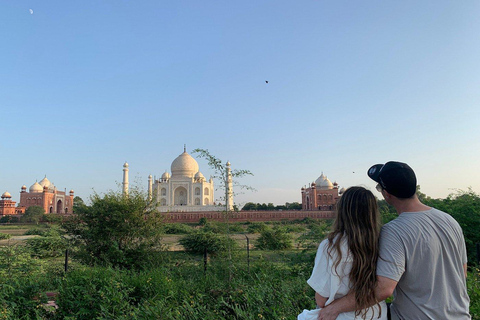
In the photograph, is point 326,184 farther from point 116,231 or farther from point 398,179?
point 398,179

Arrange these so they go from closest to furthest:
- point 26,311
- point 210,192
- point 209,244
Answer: point 26,311 < point 209,244 < point 210,192

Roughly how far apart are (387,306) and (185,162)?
42.1 meters

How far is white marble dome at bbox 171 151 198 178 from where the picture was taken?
141ft

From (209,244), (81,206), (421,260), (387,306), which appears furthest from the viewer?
(209,244)

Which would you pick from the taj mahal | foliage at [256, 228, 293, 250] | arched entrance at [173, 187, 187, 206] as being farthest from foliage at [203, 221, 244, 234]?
arched entrance at [173, 187, 187, 206]

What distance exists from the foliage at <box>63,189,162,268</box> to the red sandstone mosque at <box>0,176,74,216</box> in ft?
119

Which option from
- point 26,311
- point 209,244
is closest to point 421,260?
point 26,311

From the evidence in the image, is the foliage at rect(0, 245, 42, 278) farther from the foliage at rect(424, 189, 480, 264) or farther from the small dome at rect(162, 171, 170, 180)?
the small dome at rect(162, 171, 170, 180)

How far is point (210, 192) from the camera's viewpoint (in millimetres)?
41906

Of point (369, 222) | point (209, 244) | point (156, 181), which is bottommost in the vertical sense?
point (209, 244)

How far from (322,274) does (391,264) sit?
0.30 meters

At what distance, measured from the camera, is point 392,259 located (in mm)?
1545

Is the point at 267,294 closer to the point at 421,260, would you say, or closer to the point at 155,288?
the point at 155,288

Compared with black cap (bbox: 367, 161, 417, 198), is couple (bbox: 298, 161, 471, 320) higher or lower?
lower
